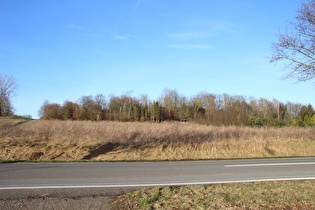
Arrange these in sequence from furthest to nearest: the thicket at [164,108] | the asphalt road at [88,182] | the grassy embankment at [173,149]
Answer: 1. the thicket at [164,108]
2. the grassy embankment at [173,149]
3. the asphalt road at [88,182]

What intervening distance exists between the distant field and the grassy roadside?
26.5ft

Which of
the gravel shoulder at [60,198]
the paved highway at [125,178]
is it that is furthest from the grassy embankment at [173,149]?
the paved highway at [125,178]

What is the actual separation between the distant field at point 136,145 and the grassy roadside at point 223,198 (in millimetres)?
8071

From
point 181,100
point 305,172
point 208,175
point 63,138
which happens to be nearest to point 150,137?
Result: point 63,138

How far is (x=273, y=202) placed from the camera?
16.1 ft

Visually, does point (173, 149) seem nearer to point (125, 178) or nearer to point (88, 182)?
point (125, 178)

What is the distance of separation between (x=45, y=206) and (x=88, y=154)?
30.9 feet

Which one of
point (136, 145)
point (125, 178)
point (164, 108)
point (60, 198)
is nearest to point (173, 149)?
point (136, 145)

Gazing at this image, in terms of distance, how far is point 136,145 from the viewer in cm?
1611

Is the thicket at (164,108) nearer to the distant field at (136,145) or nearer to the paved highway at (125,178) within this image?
the distant field at (136,145)

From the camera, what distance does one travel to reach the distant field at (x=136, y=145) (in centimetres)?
1397

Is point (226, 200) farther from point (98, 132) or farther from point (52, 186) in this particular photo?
point (98, 132)

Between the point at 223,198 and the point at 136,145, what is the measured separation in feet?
37.4

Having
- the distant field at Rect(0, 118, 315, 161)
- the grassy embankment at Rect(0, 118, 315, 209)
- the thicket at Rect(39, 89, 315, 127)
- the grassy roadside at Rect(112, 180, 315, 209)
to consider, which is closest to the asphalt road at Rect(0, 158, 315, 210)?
the grassy roadside at Rect(112, 180, 315, 209)
